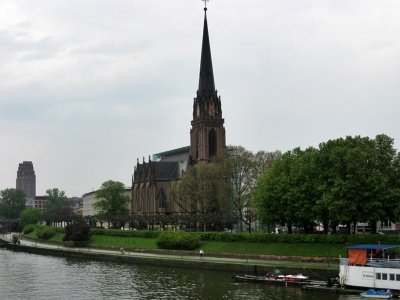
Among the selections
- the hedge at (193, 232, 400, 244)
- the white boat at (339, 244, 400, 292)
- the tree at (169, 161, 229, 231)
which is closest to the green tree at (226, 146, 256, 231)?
the tree at (169, 161, 229, 231)

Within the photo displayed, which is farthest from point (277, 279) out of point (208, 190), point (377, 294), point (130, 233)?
point (208, 190)

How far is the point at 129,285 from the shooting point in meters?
75.2

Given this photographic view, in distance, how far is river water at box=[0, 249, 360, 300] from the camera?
6588 centimetres

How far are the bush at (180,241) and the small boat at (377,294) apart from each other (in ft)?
161

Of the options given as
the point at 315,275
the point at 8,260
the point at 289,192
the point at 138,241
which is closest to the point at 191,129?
the point at 138,241

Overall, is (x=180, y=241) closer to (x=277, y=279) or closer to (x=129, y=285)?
(x=129, y=285)

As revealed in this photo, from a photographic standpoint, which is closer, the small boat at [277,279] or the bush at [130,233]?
the small boat at [277,279]

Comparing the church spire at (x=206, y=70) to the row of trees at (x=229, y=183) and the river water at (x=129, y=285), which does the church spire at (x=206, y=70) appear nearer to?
the row of trees at (x=229, y=183)

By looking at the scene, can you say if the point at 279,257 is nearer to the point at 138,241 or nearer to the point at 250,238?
the point at 250,238

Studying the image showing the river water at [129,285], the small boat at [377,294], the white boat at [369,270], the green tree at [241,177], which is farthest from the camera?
the green tree at [241,177]

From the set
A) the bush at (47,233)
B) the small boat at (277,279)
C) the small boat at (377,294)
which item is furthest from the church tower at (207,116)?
the small boat at (377,294)

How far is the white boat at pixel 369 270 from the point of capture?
64.9 meters

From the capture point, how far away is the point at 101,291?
2783 inches

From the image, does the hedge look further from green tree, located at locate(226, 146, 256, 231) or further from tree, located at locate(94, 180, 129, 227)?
tree, located at locate(94, 180, 129, 227)
